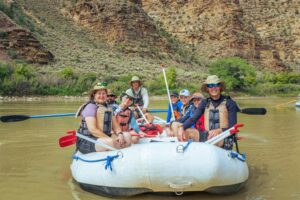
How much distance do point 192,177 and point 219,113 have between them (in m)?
1.26

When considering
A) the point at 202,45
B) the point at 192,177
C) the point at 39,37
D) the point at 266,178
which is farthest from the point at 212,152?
the point at 202,45

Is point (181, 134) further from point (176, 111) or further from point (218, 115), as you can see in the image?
point (176, 111)

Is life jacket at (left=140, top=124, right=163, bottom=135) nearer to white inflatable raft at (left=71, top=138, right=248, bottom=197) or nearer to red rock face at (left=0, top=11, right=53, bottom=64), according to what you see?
white inflatable raft at (left=71, top=138, right=248, bottom=197)

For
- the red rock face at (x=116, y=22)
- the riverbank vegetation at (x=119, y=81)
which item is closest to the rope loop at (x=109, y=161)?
the riverbank vegetation at (x=119, y=81)

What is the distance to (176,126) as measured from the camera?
644 centimetres

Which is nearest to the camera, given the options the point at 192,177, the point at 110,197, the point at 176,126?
the point at 192,177

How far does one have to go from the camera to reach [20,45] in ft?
133

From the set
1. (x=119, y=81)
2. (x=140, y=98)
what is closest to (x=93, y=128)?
(x=140, y=98)

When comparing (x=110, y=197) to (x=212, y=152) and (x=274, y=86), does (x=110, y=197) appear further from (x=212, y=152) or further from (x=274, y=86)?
(x=274, y=86)

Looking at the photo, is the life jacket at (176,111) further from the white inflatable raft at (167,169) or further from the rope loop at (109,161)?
the rope loop at (109,161)

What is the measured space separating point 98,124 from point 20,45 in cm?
3659

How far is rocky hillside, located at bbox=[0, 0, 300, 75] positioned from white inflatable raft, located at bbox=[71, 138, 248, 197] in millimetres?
35707

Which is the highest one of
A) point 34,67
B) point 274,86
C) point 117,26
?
point 117,26

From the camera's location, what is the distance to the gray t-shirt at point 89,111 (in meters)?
6.01
